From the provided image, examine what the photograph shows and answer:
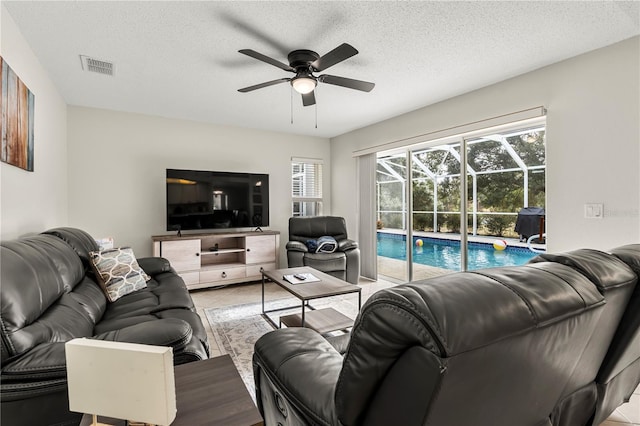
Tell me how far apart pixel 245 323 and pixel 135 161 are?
2.78 meters

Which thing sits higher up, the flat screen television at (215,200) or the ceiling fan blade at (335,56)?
the ceiling fan blade at (335,56)

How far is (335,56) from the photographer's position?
2154mm

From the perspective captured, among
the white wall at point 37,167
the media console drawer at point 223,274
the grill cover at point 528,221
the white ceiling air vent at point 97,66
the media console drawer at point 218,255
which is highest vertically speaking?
the white ceiling air vent at point 97,66

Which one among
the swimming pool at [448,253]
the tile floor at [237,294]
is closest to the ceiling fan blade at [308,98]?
the tile floor at [237,294]

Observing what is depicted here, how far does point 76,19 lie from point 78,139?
2283 mm

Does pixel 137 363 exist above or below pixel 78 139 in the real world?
below

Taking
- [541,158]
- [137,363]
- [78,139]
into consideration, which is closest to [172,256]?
[78,139]

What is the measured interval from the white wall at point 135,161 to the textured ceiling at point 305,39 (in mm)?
611

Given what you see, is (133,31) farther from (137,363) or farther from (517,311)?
(517,311)

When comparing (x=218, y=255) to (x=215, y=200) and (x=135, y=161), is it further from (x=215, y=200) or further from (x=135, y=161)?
(x=135, y=161)

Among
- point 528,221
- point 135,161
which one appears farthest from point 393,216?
point 135,161

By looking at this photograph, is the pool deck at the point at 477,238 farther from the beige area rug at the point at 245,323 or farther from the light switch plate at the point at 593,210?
the beige area rug at the point at 245,323

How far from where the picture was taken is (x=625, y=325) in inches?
42.5

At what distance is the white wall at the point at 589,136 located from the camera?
2350 mm
